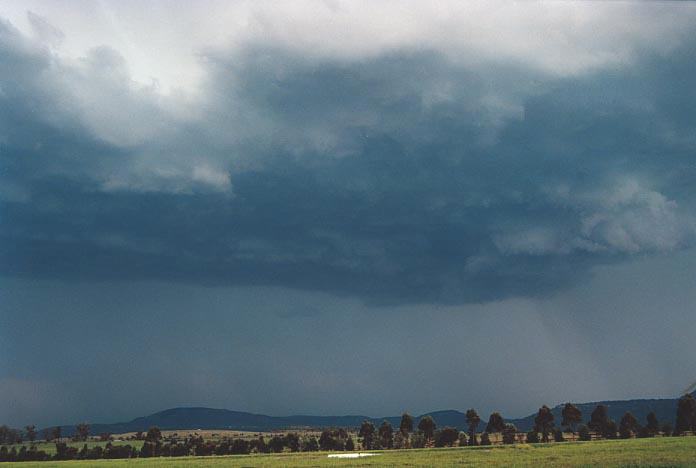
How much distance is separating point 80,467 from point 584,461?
91.4 metres

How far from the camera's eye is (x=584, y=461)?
81.8 meters

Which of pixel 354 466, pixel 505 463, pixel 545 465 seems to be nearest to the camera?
pixel 545 465

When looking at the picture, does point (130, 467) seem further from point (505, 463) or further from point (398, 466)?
point (505, 463)

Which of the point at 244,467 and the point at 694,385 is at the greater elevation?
the point at 694,385

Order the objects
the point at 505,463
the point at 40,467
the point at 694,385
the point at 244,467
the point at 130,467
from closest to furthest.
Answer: the point at 694,385
the point at 505,463
the point at 244,467
the point at 130,467
the point at 40,467

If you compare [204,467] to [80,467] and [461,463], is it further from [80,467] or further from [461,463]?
[461,463]

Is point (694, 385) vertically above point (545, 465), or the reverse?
point (694, 385)

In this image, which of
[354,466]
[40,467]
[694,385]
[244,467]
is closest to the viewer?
[694,385]

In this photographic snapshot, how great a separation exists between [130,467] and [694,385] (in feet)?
311

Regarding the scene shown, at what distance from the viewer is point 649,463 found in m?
72.2

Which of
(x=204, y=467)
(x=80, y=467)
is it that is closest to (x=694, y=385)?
(x=204, y=467)

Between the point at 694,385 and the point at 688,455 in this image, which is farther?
the point at 688,455

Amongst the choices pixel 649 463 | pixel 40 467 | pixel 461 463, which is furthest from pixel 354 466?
pixel 40 467

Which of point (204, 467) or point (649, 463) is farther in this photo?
point (204, 467)
